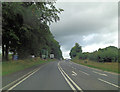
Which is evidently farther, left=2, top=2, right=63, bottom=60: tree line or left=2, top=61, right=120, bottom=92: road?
left=2, top=2, right=63, bottom=60: tree line

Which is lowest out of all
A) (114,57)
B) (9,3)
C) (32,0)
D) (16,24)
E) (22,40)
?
(114,57)

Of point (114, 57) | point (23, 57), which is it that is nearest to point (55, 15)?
point (23, 57)

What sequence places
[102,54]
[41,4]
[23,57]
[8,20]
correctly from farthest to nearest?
[102,54]
[23,57]
[41,4]
[8,20]

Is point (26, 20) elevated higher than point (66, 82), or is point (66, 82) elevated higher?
point (26, 20)

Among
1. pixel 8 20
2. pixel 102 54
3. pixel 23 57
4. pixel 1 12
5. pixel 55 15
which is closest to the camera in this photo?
pixel 1 12

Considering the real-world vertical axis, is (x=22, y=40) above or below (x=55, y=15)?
below

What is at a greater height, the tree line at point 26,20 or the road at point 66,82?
the tree line at point 26,20

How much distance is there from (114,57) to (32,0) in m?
31.6

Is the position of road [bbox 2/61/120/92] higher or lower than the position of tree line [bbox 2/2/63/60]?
lower

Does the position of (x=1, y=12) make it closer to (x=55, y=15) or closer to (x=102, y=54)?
(x=55, y=15)

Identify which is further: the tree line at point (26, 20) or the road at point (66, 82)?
the tree line at point (26, 20)

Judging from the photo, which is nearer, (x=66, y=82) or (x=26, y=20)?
(x=66, y=82)

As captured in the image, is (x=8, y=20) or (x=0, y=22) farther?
(x=8, y=20)

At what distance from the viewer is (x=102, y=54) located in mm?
51094
